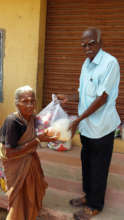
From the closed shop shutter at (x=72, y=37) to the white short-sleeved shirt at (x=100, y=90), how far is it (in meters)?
1.98

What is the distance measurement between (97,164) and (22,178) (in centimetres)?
69

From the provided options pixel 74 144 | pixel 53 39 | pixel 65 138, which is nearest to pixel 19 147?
pixel 65 138

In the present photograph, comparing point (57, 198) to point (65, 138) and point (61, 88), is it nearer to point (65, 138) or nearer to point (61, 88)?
point (65, 138)

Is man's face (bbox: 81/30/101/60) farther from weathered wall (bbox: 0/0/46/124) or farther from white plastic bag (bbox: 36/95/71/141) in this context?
weathered wall (bbox: 0/0/46/124)

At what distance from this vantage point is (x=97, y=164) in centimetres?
206

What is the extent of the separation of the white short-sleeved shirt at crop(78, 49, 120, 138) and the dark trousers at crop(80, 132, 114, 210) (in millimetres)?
84

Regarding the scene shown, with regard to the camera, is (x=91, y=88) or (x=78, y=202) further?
(x=78, y=202)

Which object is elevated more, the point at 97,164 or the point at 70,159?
the point at 97,164

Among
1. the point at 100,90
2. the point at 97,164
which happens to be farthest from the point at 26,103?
the point at 97,164

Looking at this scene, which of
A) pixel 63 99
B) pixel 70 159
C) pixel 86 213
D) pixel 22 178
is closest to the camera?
pixel 22 178

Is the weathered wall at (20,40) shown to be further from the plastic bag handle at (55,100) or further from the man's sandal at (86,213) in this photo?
the man's sandal at (86,213)

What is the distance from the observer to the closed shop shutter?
3.74 m

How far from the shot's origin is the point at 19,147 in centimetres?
180

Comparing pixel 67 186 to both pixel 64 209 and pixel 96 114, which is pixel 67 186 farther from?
pixel 96 114
